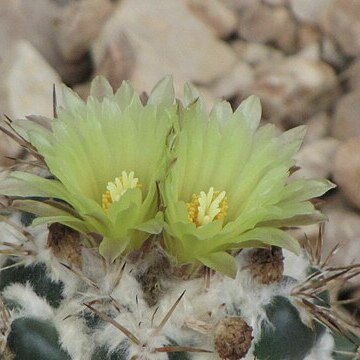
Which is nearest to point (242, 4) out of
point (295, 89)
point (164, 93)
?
point (295, 89)

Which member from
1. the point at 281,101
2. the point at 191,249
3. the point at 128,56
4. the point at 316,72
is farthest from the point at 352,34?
the point at 191,249

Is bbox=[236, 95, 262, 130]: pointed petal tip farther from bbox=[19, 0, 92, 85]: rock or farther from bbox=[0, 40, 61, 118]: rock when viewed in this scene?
bbox=[19, 0, 92, 85]: rock

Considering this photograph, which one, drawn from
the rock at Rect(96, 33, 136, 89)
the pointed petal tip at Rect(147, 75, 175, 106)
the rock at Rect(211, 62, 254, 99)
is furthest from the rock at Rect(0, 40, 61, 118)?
the pointed petal tip at Rect(147, 75, 175, 106)

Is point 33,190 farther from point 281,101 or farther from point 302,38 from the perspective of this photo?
point 302,38

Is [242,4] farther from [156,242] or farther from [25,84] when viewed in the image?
[156,242]

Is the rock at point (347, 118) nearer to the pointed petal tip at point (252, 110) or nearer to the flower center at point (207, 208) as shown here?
the pointed petal tip at point (252, 110)

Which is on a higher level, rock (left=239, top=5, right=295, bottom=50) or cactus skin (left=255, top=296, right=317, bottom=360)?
cactus skin (left=255, top=296, right=317, bottom=360)

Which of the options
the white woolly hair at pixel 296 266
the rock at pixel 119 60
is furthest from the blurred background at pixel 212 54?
the white woolly hair at pixel 296 266
